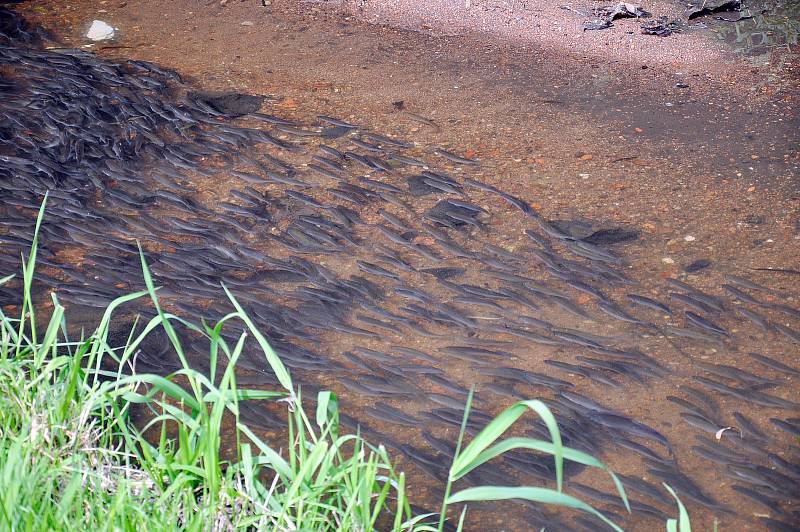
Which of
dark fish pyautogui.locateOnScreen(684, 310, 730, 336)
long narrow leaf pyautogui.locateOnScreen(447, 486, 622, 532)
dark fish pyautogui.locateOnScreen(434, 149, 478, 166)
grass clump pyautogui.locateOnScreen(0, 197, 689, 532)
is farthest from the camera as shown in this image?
dark fish pyautogui.locateOnScreen(434, 149, 478, 166)

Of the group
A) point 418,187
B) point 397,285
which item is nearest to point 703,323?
point 397,285

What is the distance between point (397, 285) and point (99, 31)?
4682mm

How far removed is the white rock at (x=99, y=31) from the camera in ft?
23.1

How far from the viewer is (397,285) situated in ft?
13.1

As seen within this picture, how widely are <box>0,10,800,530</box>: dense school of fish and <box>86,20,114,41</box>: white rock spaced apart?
1496 millimetres

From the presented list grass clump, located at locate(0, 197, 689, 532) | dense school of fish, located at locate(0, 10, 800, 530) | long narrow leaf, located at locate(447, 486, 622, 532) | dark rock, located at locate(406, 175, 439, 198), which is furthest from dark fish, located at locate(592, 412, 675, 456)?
dark rock, located at locate(406, 175, 439, 198)

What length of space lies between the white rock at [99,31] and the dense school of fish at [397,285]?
1.50 meters

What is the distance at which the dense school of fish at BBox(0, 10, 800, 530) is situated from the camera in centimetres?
312

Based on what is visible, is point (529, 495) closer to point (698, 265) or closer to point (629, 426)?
point (629, 426)

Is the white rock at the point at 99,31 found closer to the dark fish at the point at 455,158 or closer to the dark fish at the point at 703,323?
→ the dark fish at the point at 455,158

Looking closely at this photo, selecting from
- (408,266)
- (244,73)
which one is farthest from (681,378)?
(244,73)

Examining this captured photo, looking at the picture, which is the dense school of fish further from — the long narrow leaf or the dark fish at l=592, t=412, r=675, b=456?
the long narrow leaf

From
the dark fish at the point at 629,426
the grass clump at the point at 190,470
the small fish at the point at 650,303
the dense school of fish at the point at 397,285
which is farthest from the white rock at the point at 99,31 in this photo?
the dark fish at the point at 629,426

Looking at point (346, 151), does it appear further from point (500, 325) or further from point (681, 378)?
point (681, 378)
